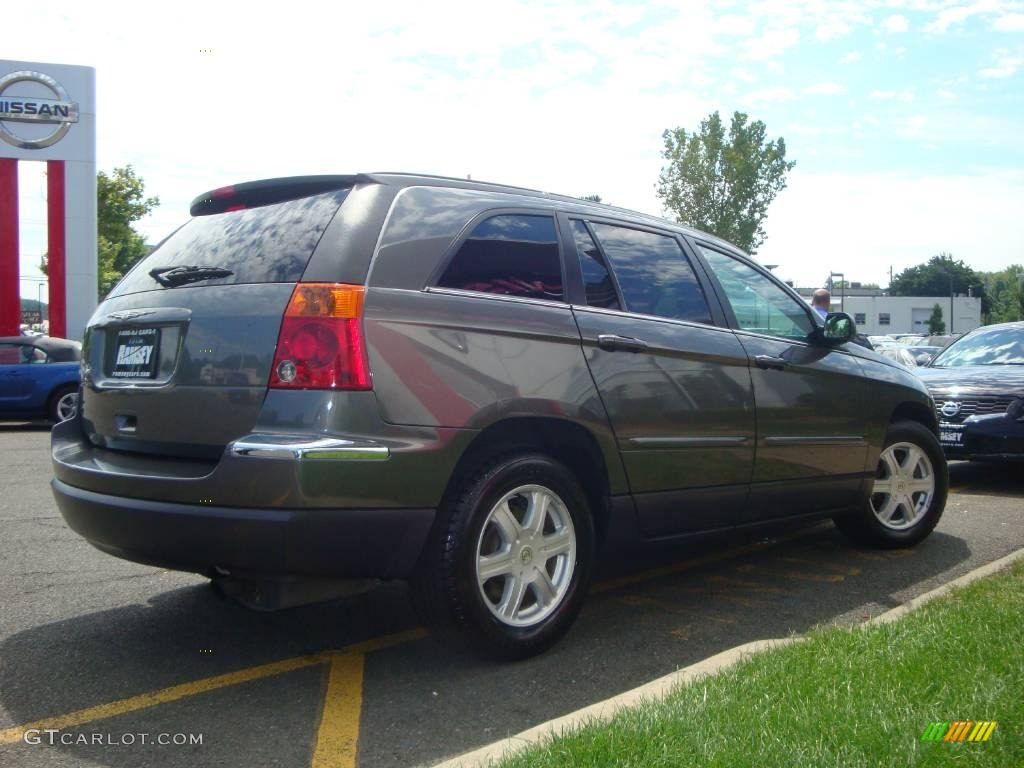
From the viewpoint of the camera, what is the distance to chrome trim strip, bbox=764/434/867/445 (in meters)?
5.02

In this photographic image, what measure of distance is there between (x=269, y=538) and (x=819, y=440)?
3.19 metres

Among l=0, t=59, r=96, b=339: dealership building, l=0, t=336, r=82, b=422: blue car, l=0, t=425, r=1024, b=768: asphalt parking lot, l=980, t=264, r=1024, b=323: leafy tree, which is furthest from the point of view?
l=980, t=264, r=1024, b=323: leafy tree

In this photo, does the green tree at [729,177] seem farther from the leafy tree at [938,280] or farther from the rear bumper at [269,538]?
the leafy tree at [938,280]

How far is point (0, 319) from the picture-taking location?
2355cm

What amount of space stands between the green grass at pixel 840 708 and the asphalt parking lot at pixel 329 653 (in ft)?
1.56

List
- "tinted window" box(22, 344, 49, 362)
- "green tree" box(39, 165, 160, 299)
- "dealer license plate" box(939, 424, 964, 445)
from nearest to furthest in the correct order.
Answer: "dealer license plate" box(939, 424, 964, 445) → "tinted window" box(22, 344, 49, 362) → "green tree" box(39, 165, 160, 299)

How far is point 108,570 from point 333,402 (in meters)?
2.56

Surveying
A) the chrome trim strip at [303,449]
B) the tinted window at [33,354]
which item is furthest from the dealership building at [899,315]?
the chrome trim strip at [303,449]

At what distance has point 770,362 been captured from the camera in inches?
199

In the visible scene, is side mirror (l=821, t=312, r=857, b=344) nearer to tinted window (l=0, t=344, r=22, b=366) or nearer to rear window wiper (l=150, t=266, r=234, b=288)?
rear window wiper (l=150, t=266, r=234, b=288)

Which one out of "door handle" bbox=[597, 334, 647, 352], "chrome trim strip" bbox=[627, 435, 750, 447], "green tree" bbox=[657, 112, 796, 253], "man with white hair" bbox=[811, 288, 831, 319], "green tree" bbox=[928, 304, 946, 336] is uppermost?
"green tree" bbox=[657, 112, 796, 253]

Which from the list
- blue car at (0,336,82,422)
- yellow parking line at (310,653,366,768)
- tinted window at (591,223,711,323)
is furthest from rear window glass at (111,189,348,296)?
blue car at (0,336,82,422)

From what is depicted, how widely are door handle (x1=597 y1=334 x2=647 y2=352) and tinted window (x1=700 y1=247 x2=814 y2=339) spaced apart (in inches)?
38.4

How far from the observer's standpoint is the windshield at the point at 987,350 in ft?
31.4
